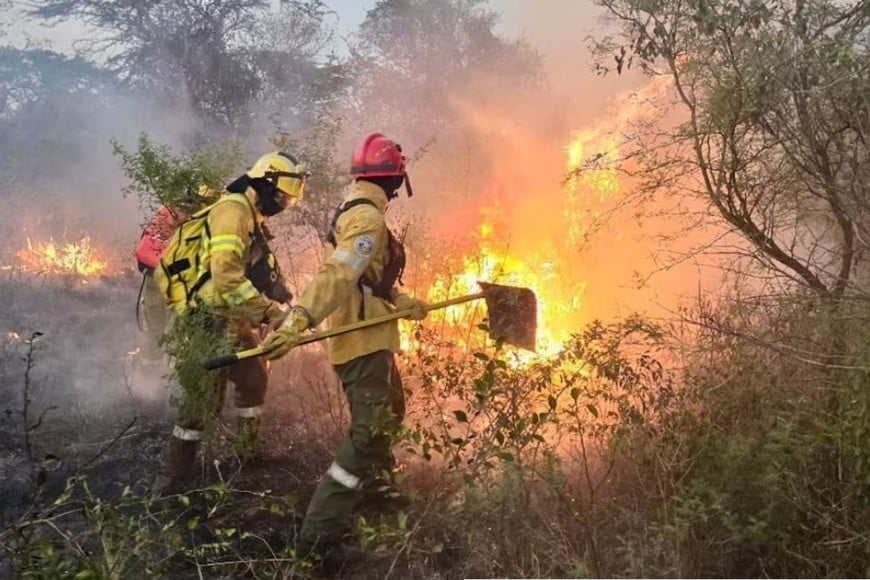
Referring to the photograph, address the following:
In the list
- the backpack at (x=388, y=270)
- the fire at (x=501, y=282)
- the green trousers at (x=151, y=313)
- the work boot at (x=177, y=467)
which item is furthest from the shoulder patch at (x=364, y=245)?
the green trousers at (x=151, y=313)

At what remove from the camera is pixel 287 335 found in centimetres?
361

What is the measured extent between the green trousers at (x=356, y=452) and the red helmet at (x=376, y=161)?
3.15 ft

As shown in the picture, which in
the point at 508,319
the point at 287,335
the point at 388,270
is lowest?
the point at 287,335

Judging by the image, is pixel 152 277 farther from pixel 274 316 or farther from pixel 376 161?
pixel 376 161

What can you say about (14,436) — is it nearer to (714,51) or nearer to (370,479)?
(370,479)

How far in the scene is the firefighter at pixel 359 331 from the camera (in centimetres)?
372

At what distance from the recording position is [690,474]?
12.1 ft

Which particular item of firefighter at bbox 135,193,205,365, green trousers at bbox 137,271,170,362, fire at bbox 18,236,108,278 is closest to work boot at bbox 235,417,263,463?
firefighter at bbox 135,193,205,365

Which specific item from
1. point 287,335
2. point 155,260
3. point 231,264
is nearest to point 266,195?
point 231,264

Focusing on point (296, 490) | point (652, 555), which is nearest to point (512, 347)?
point (652, 555)

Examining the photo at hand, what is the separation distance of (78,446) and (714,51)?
472cm

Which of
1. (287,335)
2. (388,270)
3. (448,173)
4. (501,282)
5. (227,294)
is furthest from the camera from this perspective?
(448,173)

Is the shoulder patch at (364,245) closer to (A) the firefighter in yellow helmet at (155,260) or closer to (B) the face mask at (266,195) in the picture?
(B) the face mask at (266,195)

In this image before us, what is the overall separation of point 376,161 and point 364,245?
1.86 ft
